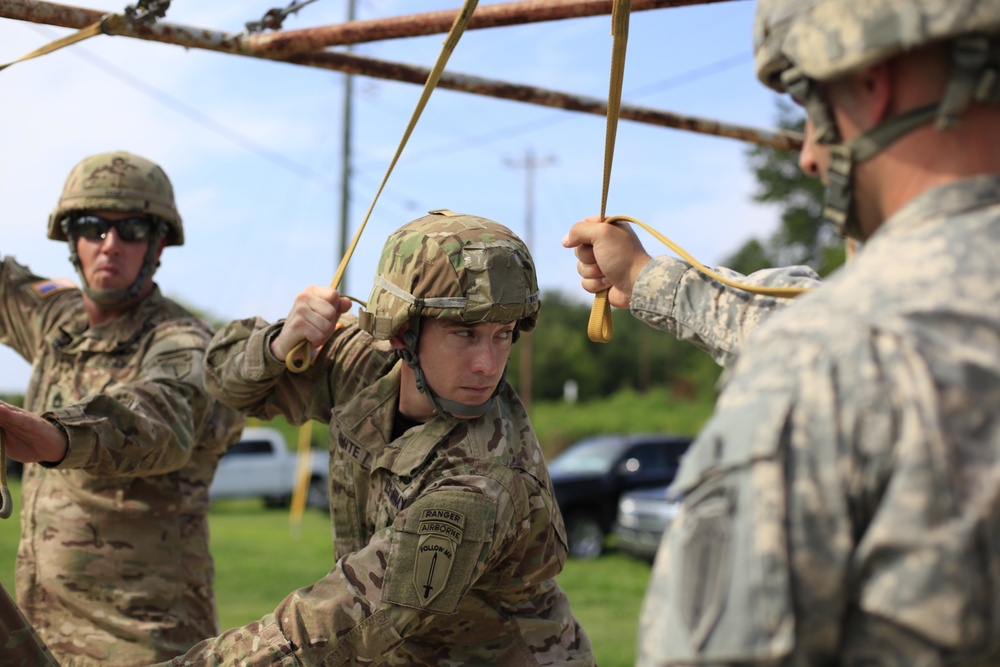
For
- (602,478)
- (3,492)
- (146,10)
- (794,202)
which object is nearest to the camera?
(3,492)

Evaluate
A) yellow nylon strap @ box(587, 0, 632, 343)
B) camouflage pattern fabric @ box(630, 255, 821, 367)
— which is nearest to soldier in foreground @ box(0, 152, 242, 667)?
yellow nylon strap @ box(587, 0, 632, 343)

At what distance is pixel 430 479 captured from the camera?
9.98 ft

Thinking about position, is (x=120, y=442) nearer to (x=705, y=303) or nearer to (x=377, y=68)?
(x=377, y=68)

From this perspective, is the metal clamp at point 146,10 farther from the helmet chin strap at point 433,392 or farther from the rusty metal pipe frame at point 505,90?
the helmet chin strap at point 433,392

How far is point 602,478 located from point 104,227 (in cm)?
1525

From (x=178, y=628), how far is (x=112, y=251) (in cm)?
161

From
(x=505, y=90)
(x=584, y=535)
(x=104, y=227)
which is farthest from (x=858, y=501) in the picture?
(x=584, y=535)

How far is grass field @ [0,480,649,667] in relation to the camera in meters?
11.9

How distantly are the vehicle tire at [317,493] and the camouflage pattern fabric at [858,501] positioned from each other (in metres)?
28.2

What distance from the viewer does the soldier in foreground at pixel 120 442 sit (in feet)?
13.5

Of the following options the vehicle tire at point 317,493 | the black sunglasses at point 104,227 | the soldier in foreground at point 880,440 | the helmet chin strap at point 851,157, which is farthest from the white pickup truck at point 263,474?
the soldier in foreground at point 880,440

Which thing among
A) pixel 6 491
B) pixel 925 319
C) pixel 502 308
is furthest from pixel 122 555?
pixel 925 319

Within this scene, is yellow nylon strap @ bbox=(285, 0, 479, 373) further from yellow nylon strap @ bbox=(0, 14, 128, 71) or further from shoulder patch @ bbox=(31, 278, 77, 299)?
shoulder patch @ bbox=(31, 278, 77, 299)

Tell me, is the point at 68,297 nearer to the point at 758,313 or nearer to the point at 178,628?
the point at 178,628
